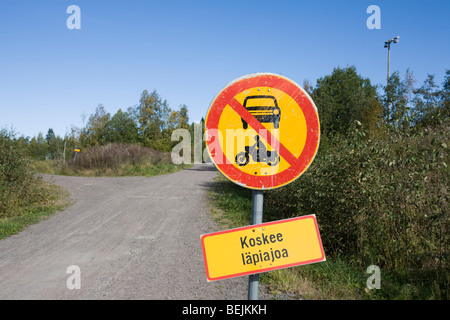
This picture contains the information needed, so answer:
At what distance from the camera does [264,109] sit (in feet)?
5.81

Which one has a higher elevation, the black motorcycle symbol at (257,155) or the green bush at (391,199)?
the black motorcycle symbol at (257,155)

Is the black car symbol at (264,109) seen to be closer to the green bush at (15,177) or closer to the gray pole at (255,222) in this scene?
the gray pole at (255,222)

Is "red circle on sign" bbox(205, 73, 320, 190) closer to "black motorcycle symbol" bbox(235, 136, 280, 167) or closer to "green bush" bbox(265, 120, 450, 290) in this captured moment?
"black motorcycle symbol" bbox(235, 136, 280, 167)

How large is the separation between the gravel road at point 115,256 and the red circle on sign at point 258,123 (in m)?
2.48

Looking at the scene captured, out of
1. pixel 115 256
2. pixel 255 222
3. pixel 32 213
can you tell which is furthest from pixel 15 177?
pixel 255 222

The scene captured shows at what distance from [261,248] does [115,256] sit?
4237mm

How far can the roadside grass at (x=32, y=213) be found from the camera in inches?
276

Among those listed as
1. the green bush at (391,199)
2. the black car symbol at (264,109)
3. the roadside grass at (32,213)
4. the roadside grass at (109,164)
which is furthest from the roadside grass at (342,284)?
the roadside grass at (109,164)

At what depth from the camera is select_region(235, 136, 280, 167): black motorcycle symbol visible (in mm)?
1738

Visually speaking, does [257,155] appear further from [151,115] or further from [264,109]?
[151,115]

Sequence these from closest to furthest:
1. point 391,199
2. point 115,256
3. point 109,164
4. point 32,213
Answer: point 391,199 < point 115,256 < point 32,213 < point 109,164

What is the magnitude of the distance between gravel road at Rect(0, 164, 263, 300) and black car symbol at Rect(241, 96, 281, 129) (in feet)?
8.90

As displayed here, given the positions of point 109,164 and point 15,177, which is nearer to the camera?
point 15,177

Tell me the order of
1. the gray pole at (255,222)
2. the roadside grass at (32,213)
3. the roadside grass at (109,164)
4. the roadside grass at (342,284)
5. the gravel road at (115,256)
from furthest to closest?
1. the roadside grass at (109,164)
2. the roadside grass at (32,213)
3. the gravel road at (115,256)
4. the roadside grass at (342,284)
5. the gray pole at (255,222)
